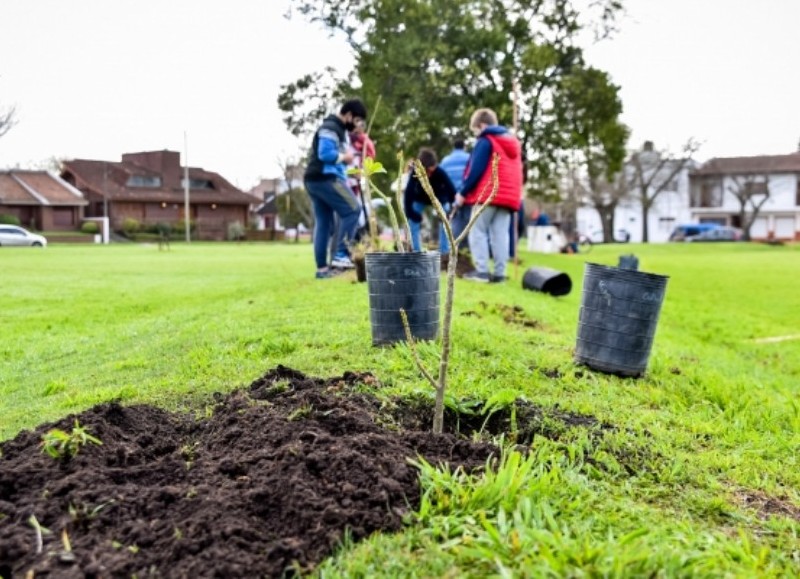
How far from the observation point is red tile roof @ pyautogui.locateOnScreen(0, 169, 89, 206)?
201 feet

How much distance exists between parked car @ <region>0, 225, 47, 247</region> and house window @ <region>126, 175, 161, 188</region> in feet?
68.3

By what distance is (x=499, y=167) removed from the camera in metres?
10.2

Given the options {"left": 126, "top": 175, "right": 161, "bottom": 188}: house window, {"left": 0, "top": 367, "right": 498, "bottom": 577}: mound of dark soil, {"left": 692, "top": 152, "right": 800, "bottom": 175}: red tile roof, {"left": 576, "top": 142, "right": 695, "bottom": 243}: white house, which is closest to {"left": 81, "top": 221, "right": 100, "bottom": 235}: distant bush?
{"left": 126, "top": 175, "right": 161, "bottom": 188}: house window

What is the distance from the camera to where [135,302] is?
1095 cm

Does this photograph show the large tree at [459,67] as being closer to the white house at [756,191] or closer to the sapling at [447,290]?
the sapling at [447,290]

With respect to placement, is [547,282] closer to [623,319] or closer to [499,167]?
[499,167]

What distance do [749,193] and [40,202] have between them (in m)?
62.6

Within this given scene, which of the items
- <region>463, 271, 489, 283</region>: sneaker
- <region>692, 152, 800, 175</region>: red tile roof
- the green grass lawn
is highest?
<region>692, 152, 800, 175</region>: red tile roof

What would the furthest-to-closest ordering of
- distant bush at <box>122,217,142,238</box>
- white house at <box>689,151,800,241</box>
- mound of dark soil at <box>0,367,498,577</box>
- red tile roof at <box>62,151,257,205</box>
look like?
white house at <box>689,151,800,241</box>
red tile roof at <box>62,151,257,205</box>
distant bush at <box>122,217,142,238</box>
mound of dark soil at <box>0,367,498,577</box>

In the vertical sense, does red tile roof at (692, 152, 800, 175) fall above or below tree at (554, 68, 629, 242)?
above

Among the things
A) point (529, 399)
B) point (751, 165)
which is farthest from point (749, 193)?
point (529, 399)

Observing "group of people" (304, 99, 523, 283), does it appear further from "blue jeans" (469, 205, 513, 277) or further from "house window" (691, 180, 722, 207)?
"house window" (691, 180, 722, 207)

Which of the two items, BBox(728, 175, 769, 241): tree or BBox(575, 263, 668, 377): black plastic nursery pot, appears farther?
BBox(728, 175, 769, 241): tree

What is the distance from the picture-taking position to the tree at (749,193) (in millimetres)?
69900
